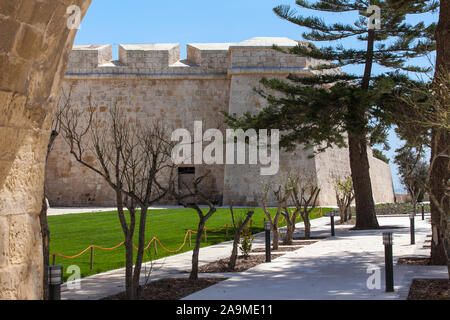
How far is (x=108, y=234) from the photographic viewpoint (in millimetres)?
12461

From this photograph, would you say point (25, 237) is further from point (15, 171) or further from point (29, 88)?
point (29, 88)

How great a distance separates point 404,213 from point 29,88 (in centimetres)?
1786

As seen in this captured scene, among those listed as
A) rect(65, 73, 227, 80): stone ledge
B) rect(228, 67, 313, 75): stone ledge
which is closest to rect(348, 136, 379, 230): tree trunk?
rect(228, 67, 313, 75): stone ledge

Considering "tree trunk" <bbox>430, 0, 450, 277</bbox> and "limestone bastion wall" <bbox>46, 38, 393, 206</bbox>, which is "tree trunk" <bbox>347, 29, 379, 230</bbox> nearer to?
"tree trunk" <bbox>430, 0, 450, 277</bbox>

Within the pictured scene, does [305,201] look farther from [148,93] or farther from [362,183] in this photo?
[148,93]

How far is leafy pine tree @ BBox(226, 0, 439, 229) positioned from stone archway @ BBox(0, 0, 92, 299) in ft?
26.7

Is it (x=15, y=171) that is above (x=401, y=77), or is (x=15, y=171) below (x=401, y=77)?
below

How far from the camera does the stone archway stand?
3.00m

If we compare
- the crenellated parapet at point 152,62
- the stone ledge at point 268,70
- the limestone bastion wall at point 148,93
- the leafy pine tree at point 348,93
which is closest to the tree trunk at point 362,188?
the leafy pine tree at point 348,93

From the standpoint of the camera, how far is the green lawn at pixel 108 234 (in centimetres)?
870

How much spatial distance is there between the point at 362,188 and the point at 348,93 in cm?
402

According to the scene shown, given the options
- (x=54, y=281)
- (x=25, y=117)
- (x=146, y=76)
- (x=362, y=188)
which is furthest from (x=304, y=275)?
(x=146, y=76)
